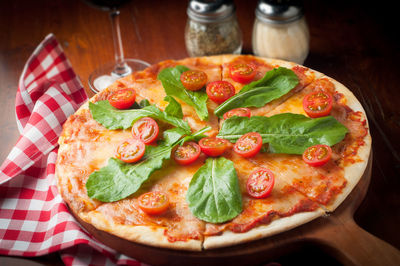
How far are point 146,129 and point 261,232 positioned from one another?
115 centimetres

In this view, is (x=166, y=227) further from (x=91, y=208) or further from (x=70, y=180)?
(x=70, y=180)

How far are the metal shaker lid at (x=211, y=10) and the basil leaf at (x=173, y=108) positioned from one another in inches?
45.3

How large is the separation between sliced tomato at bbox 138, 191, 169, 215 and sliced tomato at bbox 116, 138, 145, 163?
31 centimetres

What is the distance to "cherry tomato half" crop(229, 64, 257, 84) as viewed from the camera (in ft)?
13.1

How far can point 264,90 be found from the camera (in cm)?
383

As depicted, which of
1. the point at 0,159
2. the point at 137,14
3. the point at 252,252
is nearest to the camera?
the point at 252,252

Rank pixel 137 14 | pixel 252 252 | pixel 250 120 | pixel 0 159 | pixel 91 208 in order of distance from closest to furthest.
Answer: pixel 252 252 → pixel 91 208 → pixel 250 120 → pixel 0 159 → pixel 137 14

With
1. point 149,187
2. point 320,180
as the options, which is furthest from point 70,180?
point 320,180

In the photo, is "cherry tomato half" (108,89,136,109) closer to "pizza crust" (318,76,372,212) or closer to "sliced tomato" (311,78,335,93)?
"sliced tomato" (311,78,335,93)

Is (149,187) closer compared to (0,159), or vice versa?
(149,187)

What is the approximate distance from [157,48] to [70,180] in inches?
88.8

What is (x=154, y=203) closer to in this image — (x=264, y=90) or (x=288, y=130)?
(x=288, y=130)

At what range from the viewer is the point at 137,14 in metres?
5.62

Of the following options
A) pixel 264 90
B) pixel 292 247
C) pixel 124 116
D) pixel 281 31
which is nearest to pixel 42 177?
pixel 124 116
